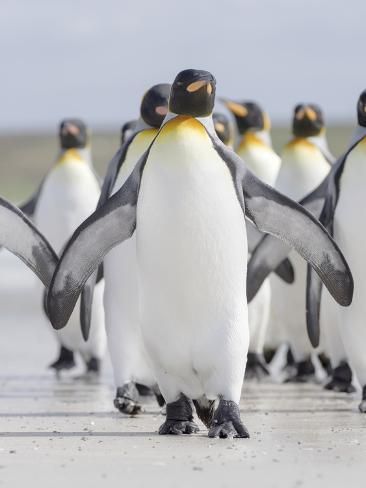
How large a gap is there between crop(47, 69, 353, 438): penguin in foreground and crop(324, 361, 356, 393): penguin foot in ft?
7.82

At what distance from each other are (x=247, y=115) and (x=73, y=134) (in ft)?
4.71

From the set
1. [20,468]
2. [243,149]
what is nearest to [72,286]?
[20,468]

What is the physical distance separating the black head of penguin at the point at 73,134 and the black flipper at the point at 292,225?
4320mm

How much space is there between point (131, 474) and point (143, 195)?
4.93ft

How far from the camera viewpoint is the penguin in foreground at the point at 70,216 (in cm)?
998

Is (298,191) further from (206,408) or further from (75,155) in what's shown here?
(206,408)

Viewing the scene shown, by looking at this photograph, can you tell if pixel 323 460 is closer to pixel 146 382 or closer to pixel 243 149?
pixel 146 382

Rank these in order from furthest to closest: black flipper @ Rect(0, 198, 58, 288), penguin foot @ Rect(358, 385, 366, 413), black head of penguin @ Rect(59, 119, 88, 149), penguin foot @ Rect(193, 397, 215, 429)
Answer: black head of penguin @ Rect(59, 119, 88, 149), penguin foot @ Rect(358, 385, 366, 413), black flipper @ Rect(0, 198, 58, 288), penguin foot @ Rect(193, 397, 215, 429)

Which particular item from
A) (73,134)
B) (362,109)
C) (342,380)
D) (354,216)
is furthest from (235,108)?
(354,216)

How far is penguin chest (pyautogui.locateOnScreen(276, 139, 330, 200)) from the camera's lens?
31.2ft

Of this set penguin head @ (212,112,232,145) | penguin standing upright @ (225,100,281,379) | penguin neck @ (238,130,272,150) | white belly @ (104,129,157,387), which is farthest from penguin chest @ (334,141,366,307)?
penguin neck @ (238,130,272,150)

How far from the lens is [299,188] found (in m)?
9.49

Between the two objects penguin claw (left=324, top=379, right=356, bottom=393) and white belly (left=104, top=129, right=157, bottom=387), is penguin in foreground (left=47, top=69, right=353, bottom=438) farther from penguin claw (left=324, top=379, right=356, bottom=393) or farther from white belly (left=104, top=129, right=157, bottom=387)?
penguin claw (left=324, top=379, right=356, bottom=393)

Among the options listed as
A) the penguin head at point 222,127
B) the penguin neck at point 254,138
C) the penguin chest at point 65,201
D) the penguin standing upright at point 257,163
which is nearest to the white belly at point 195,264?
the penguin head at point 222,127
